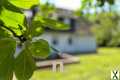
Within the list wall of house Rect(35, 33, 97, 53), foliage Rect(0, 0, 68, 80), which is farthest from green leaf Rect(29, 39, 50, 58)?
wall of house Rect(35, 33, 97, 53)

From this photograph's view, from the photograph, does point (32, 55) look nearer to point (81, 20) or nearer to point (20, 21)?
point (20, 21)

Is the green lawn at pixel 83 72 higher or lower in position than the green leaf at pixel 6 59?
lower

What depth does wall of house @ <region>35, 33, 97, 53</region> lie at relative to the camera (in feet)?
82.5

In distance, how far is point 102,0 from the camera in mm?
1093

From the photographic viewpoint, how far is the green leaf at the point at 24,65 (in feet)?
1.56

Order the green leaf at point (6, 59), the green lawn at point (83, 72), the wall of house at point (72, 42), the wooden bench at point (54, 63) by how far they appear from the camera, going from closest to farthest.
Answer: the green leaf at point (6, 59), the wooden bench at point (54, 63), the green lawn at point (83, 72), the wall of house at point (72, 42)

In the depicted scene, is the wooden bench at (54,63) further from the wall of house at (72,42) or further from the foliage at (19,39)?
the wall of house at (72,42)

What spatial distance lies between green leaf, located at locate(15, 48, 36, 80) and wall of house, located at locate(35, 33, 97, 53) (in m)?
23.6

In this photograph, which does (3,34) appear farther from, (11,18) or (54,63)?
(54,63)

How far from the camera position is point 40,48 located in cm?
51

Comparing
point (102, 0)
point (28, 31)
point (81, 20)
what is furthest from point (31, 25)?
point (81, 20)

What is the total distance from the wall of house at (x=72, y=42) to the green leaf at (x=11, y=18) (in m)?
23.6

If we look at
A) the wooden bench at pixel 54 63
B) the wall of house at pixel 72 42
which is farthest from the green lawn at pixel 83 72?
the wall of house at pixel 72 42

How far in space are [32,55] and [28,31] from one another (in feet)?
0.20
